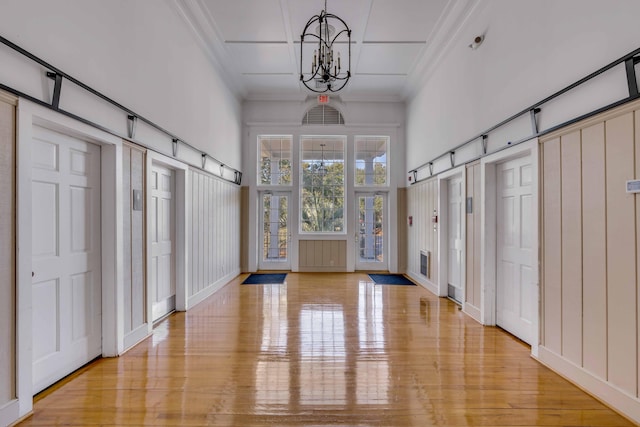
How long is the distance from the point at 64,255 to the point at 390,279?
5335mm

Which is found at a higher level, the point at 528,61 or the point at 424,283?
the point at 528,61

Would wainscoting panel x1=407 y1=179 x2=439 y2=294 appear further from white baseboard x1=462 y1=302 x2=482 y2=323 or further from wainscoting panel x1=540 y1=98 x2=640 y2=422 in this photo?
wainscoting panel x1=540 y1=98 x2=640 y2=422

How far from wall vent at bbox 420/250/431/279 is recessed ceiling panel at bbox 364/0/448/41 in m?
3.56

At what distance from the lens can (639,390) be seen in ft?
6.38

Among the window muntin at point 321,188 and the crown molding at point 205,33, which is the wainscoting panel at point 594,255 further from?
the window muntin at point 321,188

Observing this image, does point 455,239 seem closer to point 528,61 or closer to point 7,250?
point 528,61

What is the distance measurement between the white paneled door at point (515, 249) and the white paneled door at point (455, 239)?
83cm

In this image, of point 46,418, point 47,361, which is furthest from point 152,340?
point 46,418

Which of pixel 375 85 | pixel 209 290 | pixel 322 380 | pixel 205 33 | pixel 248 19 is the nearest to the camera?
pixel 322 380

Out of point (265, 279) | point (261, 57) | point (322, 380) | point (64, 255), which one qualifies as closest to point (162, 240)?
point (64, 255)

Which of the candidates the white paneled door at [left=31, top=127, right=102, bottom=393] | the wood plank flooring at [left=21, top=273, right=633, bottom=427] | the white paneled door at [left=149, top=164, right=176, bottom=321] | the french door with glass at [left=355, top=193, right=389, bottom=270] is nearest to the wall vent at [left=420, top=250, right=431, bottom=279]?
the french door with glass at [left=355, top=193, right=389, bottom=270]

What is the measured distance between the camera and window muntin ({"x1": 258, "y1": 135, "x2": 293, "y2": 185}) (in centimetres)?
732

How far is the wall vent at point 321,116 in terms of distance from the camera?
7.23 meters

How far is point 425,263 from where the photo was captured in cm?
592
